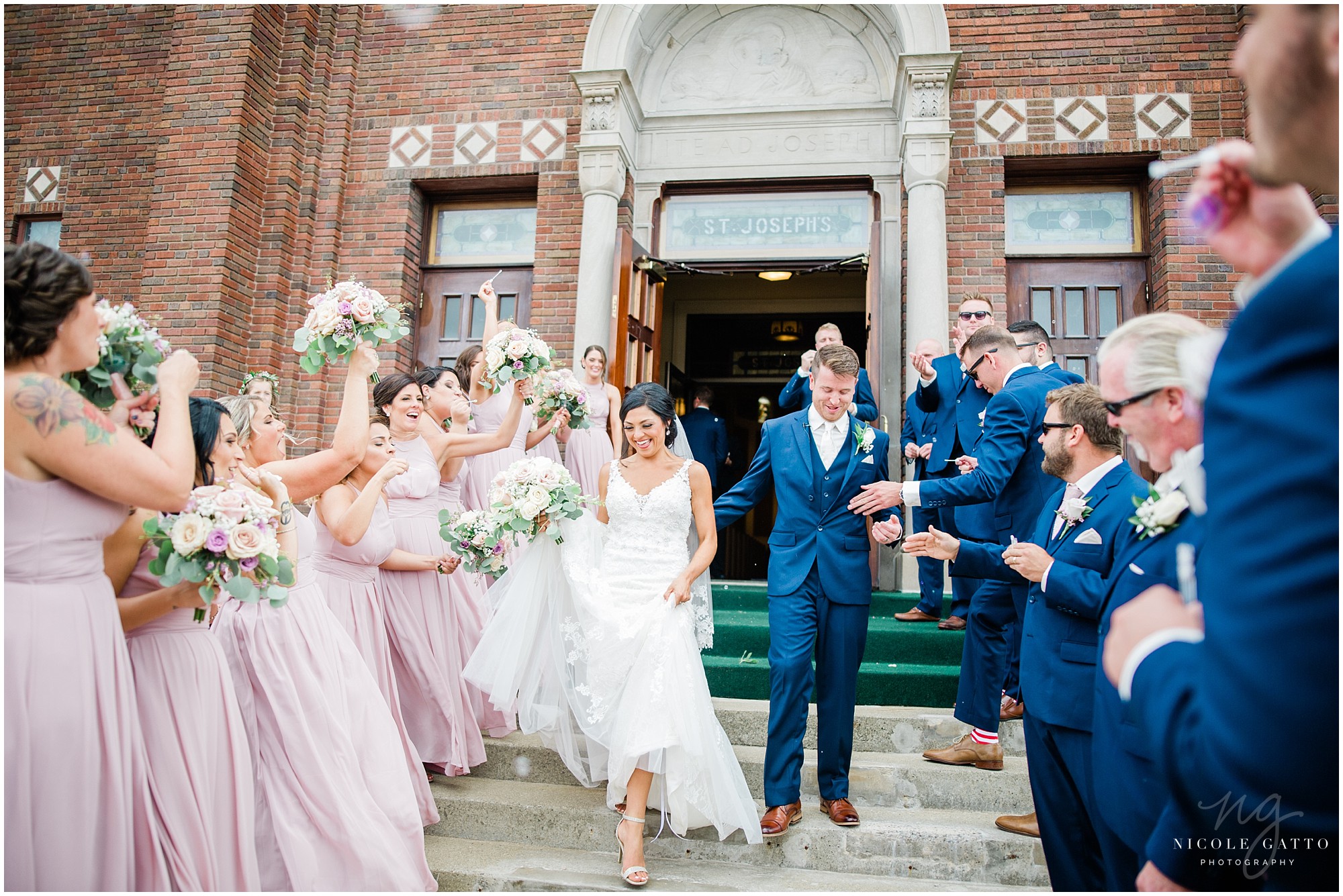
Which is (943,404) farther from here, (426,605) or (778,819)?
(426,605)

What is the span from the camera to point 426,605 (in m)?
4.56

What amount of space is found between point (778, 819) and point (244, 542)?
2568mm

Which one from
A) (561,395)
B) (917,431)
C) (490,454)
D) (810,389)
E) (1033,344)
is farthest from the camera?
(917,431)

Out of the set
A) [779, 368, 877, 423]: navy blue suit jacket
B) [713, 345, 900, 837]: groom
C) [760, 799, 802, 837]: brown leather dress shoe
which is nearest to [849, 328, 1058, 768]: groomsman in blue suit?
[713, 345, 900, 837]: groom

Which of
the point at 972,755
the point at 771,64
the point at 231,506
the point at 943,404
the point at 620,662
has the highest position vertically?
the point at 771,64

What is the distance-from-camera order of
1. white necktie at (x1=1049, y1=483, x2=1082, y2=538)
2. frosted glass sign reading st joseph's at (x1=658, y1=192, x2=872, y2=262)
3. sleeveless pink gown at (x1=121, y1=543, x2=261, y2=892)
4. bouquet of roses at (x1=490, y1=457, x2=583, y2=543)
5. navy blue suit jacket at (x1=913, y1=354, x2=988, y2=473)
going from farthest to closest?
frosted glass sign reading st joseph's at (x1=658, y1=192, x2=872, y2=262) < navy blue suit jacket at (x1=913, y1=354, x2=988, y2=473) < bouquet of roses at (x1=490, y1=457, x2=583, y2=543) < white necktie at (x1=1049, y1=483, x2=1082, y2=538) < sleeveless pink gown at (x1=121, y1=543, x2=261, y2=892)

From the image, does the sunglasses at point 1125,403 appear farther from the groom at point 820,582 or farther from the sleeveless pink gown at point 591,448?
the sleeveless pink gown at point 591,448

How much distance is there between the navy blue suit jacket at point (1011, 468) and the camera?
3.94m

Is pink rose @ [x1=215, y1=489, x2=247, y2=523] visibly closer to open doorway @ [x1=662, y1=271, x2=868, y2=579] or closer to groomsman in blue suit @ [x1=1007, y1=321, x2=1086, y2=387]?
groomsman in blue suit @ [x1=1007, y1=321, x2=1086, y2=387]

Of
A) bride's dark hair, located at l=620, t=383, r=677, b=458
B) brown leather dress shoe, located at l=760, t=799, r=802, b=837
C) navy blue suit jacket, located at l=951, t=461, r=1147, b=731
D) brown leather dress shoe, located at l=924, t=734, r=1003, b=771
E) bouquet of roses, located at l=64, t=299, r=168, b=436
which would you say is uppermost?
bride's dark hair, located at l=620, t=383, r=677, b=458

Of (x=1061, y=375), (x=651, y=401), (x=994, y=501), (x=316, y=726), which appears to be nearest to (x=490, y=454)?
(x=651, y=401)

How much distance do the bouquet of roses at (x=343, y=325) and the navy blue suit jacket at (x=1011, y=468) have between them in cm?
263

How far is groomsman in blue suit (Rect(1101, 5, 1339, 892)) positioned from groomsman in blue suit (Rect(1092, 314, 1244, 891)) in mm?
811

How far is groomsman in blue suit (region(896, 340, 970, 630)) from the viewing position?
575cm
